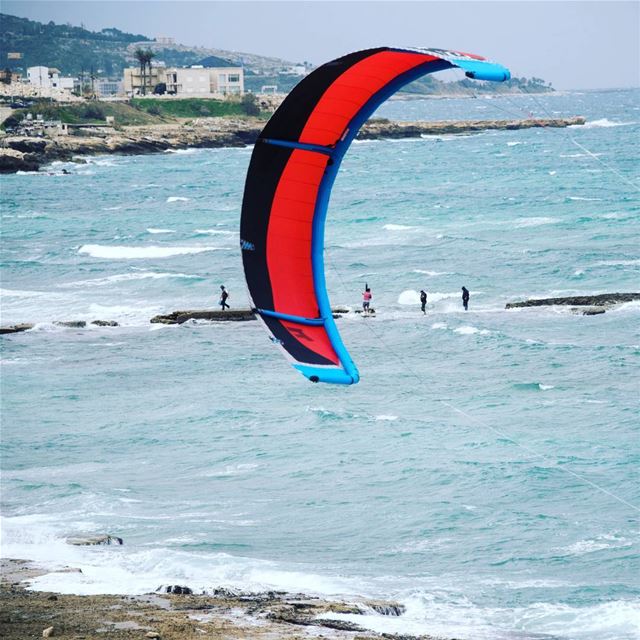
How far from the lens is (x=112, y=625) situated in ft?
42.8

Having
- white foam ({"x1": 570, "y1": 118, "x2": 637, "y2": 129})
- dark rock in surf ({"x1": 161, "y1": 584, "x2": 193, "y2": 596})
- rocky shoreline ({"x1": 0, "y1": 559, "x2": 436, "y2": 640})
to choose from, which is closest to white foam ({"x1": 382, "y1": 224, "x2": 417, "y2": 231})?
rocky shoreline ({"x1": 0, "y1": 559, "x2": 436, "y2": 640})

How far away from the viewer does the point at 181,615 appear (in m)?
13.6

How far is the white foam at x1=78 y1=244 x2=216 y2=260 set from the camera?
4709cm

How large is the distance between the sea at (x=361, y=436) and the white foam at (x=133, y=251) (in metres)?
0.28

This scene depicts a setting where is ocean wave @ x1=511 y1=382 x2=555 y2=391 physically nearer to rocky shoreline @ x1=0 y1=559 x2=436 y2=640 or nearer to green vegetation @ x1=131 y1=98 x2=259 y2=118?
rocky shoreline @ x1=0 y1=559 x2=436 y2=640

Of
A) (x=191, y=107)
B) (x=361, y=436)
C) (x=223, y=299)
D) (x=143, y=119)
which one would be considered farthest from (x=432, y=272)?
(x=191, y=107)

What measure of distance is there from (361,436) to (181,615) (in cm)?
958

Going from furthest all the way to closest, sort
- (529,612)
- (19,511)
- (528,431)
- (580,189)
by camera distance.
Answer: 1. (580,189)
2. (528,431)
3. (19,511)
4. (529,612)

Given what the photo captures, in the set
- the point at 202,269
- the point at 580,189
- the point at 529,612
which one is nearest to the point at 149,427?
the point at 529,612

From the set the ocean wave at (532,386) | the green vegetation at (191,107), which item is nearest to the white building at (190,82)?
the green vegetation at (191,107)

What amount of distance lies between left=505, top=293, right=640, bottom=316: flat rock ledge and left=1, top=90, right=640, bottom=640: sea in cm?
45

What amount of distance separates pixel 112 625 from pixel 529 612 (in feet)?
16.2

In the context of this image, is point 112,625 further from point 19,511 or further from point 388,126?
point 388,126

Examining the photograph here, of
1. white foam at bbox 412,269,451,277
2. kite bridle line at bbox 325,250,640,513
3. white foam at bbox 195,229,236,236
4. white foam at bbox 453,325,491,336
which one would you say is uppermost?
white foam at bbox 412,269,451,277
